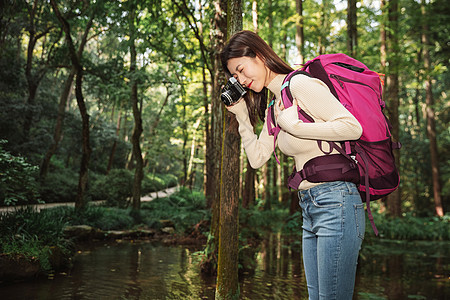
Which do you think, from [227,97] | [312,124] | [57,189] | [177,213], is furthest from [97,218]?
[312,124]

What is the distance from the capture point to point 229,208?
3.88 meters

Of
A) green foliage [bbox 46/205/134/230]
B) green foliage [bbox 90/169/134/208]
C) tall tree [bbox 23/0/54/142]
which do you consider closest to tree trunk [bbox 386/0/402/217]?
green foliage [bbox 46/205/134/230]

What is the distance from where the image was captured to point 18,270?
5.56 meters

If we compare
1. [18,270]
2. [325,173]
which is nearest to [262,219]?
[18,270]

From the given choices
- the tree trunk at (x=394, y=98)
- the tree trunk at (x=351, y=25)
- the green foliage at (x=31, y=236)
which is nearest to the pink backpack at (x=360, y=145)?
the green foliage at (x=31, y=236)

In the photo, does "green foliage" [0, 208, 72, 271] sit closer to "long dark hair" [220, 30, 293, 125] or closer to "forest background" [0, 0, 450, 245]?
"forest background" [0, 0, 450, 245]

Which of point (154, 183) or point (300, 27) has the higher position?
point (300, 27)

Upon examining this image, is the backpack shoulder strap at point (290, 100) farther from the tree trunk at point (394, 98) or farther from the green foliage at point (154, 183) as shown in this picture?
the green foliage at point (154, 183)

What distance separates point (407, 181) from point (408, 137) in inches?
123

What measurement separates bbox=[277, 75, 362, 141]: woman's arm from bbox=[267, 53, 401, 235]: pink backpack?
0.22 ft

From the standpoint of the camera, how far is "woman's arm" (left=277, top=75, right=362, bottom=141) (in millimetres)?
1506

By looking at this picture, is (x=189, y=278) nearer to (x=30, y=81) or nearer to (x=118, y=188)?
(x=118, y=188)

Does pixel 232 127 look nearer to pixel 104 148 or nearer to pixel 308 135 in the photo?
pixel 308 135

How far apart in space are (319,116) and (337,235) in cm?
58
